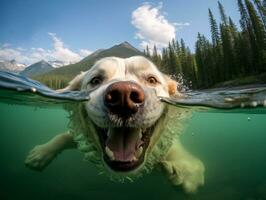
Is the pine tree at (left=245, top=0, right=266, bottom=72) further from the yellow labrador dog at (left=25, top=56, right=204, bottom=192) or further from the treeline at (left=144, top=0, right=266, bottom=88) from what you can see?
the yellow labrador dog at (left=25, top=56, right=204, bottom=192)

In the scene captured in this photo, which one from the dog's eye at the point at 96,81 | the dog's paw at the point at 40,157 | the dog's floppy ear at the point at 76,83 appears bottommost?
the dog's paw at the point at 40,157

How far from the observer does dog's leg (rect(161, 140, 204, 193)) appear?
23.5 feet

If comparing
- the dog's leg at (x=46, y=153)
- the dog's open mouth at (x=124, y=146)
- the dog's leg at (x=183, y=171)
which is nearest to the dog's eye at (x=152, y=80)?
the dog's open mouth at (x=124, y=146)

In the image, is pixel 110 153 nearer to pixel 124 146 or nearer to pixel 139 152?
pixel 124 146

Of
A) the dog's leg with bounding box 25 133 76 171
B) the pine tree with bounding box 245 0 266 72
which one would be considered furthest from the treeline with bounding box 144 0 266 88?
the dog's leg with bounding box 25 133 76 171

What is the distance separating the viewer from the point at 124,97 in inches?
166

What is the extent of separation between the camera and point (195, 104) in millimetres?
9852

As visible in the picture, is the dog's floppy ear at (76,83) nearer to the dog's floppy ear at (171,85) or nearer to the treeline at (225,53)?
the dog's floppy ear at (171,85)

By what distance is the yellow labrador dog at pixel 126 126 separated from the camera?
471cm

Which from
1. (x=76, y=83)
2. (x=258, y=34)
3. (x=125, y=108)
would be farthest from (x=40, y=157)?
(x=258, y=34)

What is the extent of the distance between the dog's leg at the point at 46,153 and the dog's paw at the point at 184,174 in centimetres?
291

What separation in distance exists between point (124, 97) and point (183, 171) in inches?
148

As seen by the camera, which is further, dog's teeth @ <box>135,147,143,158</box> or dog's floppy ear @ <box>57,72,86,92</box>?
dog's floppy ear @ <box>57,72,86,92</box>

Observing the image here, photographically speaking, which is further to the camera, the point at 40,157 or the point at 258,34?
the point at 258,34
